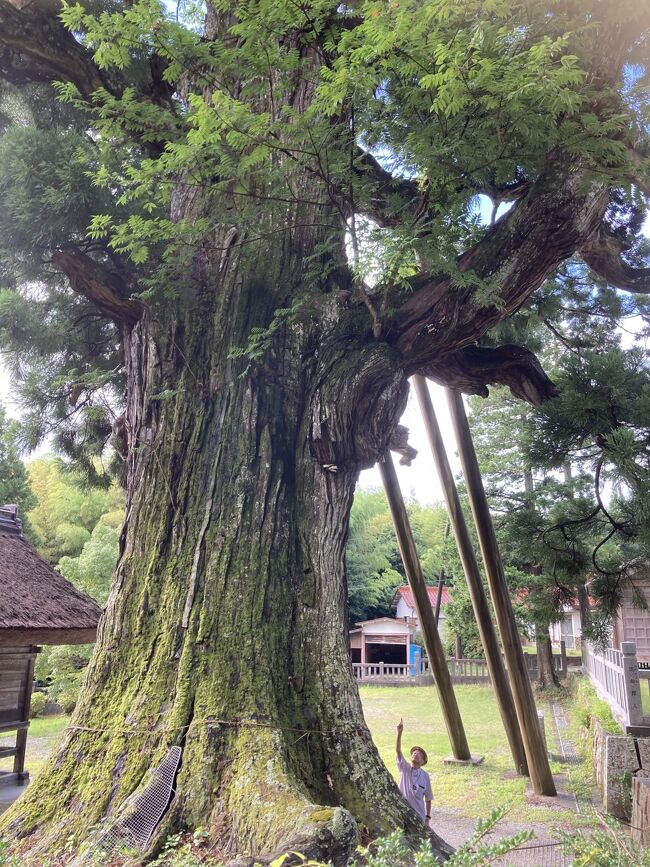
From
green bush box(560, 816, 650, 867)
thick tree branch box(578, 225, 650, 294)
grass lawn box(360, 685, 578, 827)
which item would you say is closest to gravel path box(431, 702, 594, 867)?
grass lawn box(360, 685, 578, 827)

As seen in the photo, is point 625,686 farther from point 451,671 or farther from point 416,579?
point 451,671

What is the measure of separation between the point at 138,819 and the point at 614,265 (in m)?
5.60

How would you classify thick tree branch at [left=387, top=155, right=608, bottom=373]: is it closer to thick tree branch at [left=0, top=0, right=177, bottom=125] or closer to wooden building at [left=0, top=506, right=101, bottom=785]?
thick tree branch at [left=0, top=0, right=177, bottom=125]

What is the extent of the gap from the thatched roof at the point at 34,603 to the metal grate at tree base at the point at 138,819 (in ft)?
12.4

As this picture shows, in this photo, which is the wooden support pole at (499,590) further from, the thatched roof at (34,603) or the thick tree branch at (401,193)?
the thatched roof at (34,603)

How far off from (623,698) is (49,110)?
855cm

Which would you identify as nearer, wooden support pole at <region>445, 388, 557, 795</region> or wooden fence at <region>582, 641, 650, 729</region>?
wooden support pole at <region>445, 388, 557, 795</region>

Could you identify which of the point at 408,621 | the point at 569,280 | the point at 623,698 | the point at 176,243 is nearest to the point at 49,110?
the point at 176,243

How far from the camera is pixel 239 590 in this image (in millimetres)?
3326

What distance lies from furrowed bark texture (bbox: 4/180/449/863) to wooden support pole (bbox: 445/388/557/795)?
308 centimetres

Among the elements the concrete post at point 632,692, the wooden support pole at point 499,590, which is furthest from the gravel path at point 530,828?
the concrete post at point 632,692

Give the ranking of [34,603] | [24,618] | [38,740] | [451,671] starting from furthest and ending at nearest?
[451,671] < [38,740] < [34,603] < [24,618]

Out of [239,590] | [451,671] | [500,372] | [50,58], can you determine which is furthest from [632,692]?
[451,671]

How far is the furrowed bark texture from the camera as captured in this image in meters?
2.81
